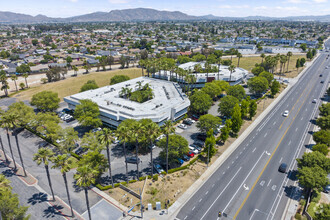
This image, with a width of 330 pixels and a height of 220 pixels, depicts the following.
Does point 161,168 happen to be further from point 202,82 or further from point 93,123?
point 202,82

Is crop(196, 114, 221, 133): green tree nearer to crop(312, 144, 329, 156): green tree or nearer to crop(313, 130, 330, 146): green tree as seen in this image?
crop(312, 144, 329, 156): green tree

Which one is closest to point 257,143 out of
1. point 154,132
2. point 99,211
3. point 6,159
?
point 154,132

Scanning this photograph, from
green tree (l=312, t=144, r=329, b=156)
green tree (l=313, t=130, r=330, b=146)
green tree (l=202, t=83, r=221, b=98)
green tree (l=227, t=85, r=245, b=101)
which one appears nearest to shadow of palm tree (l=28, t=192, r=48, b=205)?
green tree (l=312, t=144, r=329, b=156)

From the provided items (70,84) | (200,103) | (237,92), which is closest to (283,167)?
(200,103)

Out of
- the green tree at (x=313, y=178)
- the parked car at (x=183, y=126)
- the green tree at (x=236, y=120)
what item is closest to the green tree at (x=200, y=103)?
the parked car at (x=183, y=126)

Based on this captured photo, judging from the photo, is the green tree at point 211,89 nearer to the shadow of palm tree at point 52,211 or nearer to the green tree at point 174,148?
the green tree at point 174,148

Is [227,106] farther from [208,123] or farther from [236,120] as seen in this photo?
[208,123]
